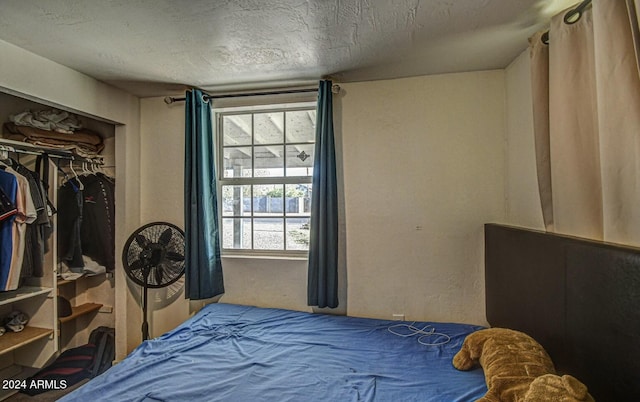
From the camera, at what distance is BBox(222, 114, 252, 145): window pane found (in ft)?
8.21

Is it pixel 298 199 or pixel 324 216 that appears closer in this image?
pixel 324 216

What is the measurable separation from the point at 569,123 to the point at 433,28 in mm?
824

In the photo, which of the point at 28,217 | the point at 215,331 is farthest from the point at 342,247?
the point at 28,217

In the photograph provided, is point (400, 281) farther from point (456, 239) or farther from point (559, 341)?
point (559, 341)

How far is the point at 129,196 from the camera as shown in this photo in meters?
2.41

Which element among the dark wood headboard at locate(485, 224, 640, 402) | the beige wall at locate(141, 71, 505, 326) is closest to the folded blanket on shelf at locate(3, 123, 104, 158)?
the beige wall at locate(141, 71, 505, 326)

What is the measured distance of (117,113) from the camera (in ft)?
7.61

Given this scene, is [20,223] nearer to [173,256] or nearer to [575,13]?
[173,256]

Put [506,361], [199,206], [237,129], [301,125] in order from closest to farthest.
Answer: [506,361] → [199,206] → [301,125] → [237,129]

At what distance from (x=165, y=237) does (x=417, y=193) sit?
6.45 ft

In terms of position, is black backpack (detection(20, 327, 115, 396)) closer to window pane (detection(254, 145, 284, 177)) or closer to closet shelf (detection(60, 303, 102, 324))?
closet shelf (detection(60, 303, 102, 324))

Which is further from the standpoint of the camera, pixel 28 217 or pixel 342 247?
pixel 342 247

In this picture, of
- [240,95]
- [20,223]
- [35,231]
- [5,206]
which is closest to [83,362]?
[35,231]

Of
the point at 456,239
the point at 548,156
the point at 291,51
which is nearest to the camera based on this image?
the point at 548,156
